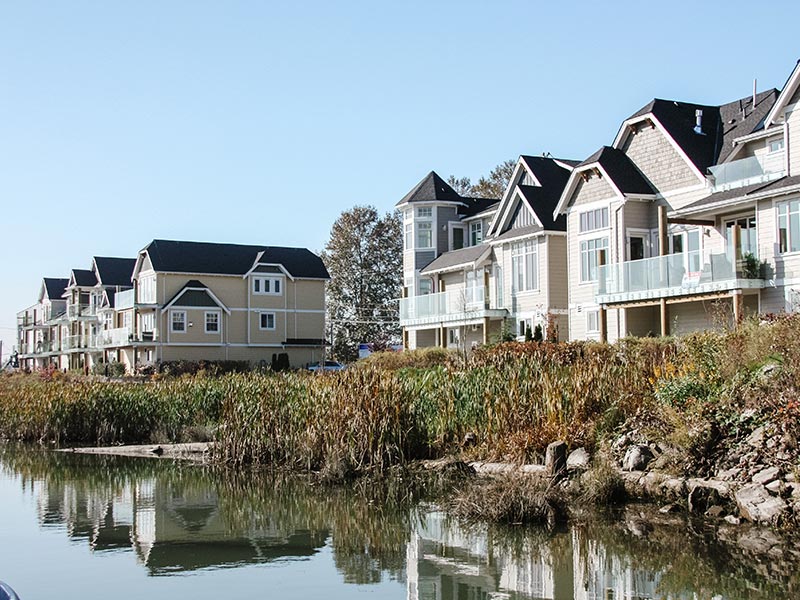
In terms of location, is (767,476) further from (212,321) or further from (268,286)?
(268,286)

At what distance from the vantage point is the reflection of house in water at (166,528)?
45.2 feet

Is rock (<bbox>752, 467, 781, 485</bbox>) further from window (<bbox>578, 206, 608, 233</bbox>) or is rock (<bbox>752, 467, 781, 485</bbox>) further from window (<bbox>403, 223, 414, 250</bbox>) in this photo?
window (<bbox>403, 223, 414, 250</bbox>)

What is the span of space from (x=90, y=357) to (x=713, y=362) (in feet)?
228

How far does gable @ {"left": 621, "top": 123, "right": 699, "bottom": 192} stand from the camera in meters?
34.6

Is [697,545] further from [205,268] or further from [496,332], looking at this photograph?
[205,268]

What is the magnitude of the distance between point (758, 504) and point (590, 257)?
24302mm

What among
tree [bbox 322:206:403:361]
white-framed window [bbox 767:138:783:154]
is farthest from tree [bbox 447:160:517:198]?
white-framed window [bbox 767:138:783:154]

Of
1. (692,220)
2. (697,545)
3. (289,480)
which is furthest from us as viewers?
(692,220)

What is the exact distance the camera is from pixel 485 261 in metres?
45.3

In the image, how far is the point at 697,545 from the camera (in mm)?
13141

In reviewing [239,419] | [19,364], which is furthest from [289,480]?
[19,364]

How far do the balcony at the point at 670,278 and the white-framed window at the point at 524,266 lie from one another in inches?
230

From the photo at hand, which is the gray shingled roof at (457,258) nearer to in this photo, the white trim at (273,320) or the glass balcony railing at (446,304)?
the glass balcony railing at (446,304)

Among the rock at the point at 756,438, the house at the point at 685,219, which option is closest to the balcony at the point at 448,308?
the house at the point at 685,219
